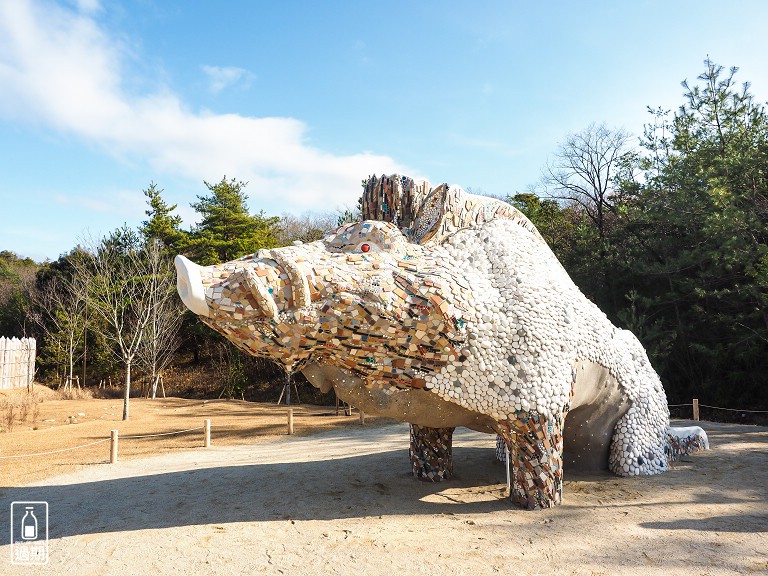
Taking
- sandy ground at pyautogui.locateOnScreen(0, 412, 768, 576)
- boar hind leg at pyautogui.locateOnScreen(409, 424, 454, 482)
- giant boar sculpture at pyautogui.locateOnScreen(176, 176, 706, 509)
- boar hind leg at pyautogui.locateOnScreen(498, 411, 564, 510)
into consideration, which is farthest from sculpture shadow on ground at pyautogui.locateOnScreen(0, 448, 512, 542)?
giant boar sculpture at pyautogui.locateOnScreen(176, 176, 706, 509)

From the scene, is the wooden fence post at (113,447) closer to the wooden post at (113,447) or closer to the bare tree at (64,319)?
the wooden post at (113,447)

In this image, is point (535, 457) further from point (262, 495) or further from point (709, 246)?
point (709, 246)

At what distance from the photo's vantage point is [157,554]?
15.1 feet

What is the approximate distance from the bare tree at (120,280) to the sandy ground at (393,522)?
36.0 ft

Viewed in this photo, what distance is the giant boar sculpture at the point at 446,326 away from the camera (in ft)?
14.5

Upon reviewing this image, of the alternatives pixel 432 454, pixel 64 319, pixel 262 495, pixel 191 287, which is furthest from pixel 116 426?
pixel 64 319

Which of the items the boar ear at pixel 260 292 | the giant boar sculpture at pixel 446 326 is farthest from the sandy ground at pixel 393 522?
the boar ear at pixel 260 292

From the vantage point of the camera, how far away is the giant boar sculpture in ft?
14.5

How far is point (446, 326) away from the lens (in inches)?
194

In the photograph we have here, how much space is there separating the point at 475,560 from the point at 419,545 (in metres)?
0.55

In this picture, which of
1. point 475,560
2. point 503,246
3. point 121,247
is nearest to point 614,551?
point 475,560

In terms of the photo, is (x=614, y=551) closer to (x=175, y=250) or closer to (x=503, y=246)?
(x=503, y=246)

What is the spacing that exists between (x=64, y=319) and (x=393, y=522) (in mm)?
22627

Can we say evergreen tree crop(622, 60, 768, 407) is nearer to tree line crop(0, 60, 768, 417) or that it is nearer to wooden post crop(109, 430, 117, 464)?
tree line crop(0, 60, 768, 417)
